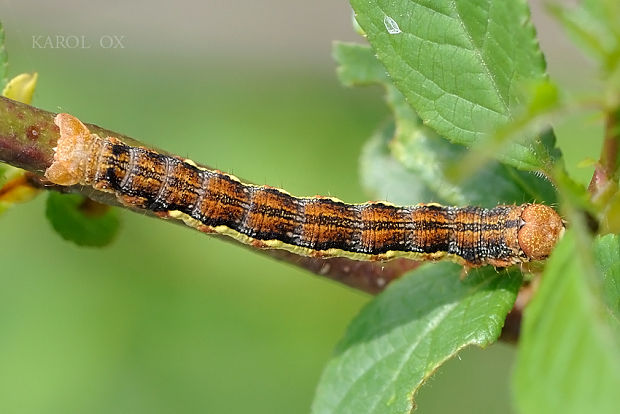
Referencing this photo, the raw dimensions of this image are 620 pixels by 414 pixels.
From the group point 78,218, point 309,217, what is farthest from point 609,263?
point 78,218

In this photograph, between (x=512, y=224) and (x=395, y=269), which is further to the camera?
(x=395, y=269)

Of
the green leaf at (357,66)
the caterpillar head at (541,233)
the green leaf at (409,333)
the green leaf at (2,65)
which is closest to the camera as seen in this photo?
the green leaf at (409,333)

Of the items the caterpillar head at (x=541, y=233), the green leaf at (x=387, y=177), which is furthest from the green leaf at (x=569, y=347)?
the green leaf at (x=387, y=177)

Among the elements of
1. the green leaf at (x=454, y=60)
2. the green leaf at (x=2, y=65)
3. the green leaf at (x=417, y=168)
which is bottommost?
the green leaf at (x=2, y=65)

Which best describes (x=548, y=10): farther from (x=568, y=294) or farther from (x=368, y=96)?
(x=368, y=96)

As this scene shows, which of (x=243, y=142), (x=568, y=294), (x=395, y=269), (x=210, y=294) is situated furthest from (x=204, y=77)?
(x=568, y=294)

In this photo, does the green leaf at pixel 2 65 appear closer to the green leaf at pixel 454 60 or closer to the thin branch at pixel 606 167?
the green leaf at pixel 454 60

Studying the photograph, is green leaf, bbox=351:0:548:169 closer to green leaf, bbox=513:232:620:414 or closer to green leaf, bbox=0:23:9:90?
green leaf, bbox=513:232:620:414
